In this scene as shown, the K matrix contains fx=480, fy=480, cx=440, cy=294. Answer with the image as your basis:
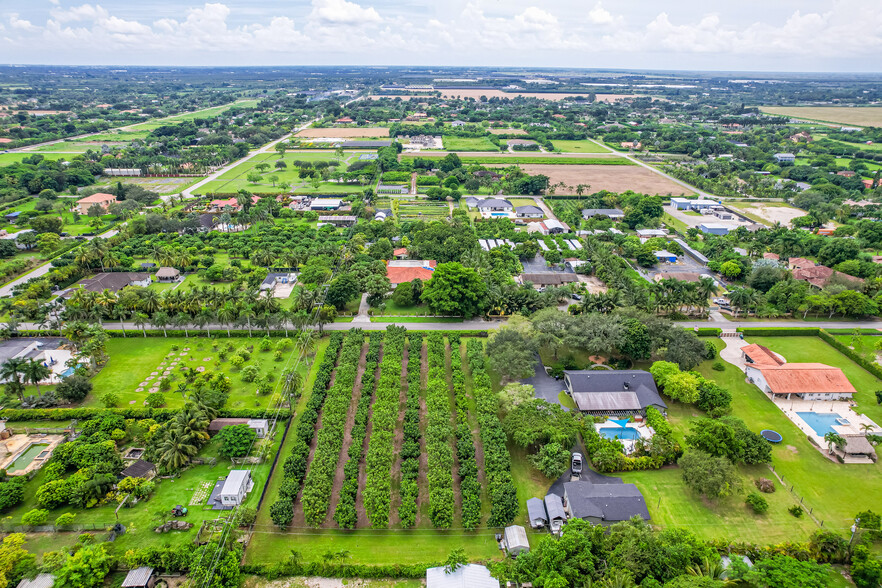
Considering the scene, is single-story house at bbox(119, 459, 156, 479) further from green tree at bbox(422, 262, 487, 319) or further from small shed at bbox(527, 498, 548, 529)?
green tree at bbox(422, 262, 487, 319)

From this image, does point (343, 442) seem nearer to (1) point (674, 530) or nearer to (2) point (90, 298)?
(1) point (674, 530)

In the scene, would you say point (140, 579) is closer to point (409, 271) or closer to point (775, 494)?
point (775, 494)

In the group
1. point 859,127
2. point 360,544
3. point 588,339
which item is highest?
point 859,127

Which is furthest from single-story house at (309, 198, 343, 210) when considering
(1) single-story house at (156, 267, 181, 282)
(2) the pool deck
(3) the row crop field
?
(2) the pool deck

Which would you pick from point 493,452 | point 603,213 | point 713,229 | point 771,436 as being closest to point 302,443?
point 493,452

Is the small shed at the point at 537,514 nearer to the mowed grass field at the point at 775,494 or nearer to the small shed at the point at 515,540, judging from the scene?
the small shed at the point at 515,540

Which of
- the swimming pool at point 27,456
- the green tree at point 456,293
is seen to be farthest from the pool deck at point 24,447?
the green tree at point 456,293

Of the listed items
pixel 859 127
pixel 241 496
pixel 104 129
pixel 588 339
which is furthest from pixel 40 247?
pixel 859 127
